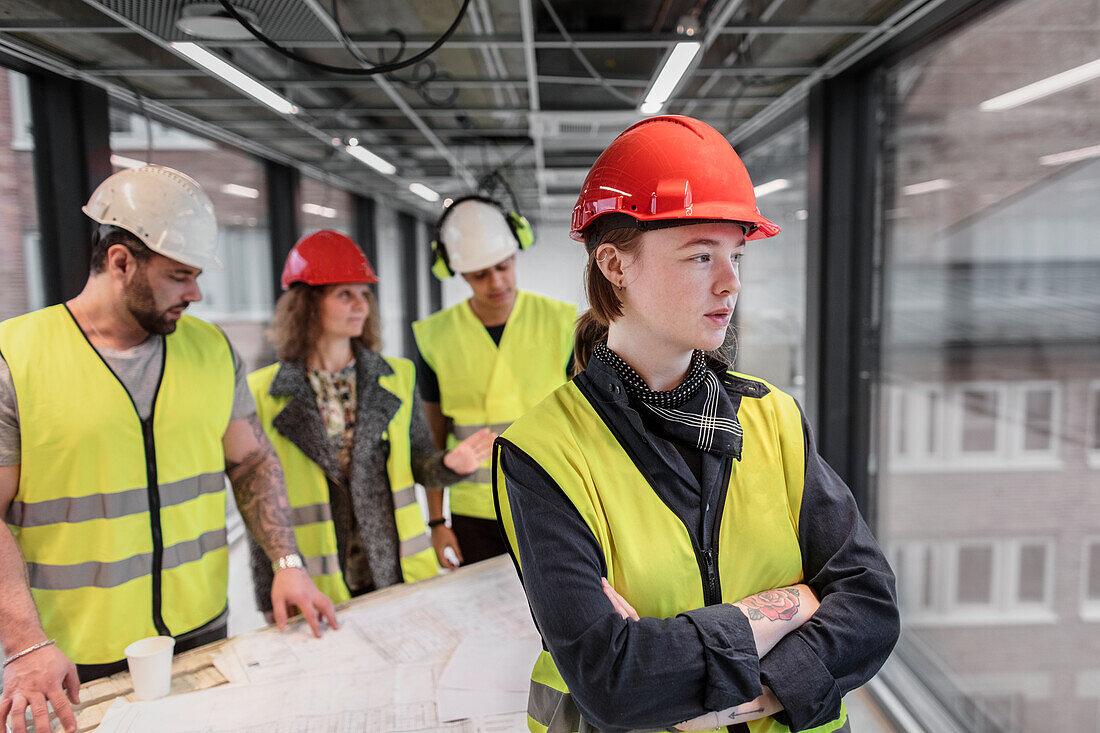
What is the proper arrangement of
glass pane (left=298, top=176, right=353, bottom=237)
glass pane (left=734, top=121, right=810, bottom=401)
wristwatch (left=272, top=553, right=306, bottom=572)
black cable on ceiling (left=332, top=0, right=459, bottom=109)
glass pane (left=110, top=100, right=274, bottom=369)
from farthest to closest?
glass pane (left=298, top=176, right=353, bottom=237)
glass pane (left=110, top=100, right=274, bottom=369)
glass pane (left=734, top=121, right=810, bottom=401)
black cable on ceiling (left=332, top=0, right=459, bottom=109)
wristwatch (left=272, top=553, right=306, bottom=572)

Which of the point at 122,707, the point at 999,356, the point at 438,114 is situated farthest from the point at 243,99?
the point at 999,356

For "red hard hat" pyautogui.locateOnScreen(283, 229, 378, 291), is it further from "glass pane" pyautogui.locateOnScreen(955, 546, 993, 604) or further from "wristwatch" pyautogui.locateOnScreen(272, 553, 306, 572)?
"glass pane" pyautogui.locateOnScreen(955, 546, 993, 604)

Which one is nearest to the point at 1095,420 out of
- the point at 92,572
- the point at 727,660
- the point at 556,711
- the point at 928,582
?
the point at 928,582

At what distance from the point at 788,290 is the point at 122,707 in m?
3.83

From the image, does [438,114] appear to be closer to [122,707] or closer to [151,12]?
[151,12]

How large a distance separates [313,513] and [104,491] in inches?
25.7

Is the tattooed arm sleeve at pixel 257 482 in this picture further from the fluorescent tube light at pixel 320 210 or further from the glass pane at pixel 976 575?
the fluorescent tube light at pixel 320 210

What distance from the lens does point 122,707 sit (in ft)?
4.57

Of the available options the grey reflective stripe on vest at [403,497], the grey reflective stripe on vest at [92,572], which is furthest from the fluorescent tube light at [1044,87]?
the grey reflective stripe on vest at [92,572]

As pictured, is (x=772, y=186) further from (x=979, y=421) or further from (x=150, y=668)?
(x=150, y=668)

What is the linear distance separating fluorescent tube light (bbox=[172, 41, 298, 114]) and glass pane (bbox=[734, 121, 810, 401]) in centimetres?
247

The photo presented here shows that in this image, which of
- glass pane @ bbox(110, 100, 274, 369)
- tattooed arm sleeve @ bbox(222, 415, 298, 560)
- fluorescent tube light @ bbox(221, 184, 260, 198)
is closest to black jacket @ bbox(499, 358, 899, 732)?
tattooed arm sleeve @ bbox(222, 415, 298, 560)

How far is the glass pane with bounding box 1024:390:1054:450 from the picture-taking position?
199cm

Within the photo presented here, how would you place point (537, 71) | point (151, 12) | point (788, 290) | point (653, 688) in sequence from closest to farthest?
1. point (653, 688)
2. point (151, 12)
3. point (537, 71)
4. point (788, 290)
